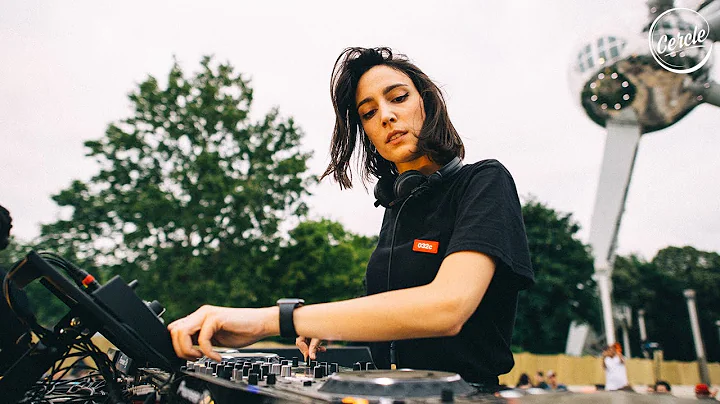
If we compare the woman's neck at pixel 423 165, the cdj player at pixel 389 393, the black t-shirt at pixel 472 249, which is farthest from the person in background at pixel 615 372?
the cdj player at pixel 389 393

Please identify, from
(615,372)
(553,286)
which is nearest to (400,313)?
(615,372)

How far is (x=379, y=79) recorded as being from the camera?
1886 millimetres

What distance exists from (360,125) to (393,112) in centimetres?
44

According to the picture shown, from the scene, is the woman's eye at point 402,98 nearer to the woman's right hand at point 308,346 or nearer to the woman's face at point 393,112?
the woman's face at point 393,112

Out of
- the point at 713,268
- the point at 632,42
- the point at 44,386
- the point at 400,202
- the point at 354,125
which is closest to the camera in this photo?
the point at 44,386

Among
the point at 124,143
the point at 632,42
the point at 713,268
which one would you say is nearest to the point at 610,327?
the point at 632,42

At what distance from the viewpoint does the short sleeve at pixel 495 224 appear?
115 centimetres

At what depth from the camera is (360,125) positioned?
2.22 meters

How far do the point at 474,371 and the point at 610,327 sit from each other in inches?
1204

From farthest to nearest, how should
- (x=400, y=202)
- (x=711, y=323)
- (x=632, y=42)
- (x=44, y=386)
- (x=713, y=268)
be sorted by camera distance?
(x=713, y=268)
(x=711, y=323)
(x=632, y=42)
(x=400, y=202)
(x=44, y=386)

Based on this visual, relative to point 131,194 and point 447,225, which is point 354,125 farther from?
point 131,194

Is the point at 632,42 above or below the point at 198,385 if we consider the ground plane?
above

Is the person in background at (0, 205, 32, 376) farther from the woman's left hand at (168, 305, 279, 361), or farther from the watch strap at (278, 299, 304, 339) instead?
the watch strap at (278, 299, 304, 339)

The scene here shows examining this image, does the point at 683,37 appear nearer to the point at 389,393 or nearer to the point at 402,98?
the point at 402,98
